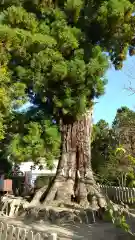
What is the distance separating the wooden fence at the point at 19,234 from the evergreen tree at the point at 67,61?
13.5ft

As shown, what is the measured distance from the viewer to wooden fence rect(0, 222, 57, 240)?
4.01 m

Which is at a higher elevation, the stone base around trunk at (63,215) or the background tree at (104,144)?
the background tree at (104,144)

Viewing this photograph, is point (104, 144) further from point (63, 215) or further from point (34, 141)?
point (63, 215)

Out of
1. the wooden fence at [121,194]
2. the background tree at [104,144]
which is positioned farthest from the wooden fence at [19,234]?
the background tree at [104,144]

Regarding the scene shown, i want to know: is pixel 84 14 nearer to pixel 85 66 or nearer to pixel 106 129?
pixel 85 66

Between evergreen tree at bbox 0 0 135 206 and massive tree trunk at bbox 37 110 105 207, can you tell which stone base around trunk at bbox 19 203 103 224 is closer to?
massive tree trunk at bbox 37 110 105 207

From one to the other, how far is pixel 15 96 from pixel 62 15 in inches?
142

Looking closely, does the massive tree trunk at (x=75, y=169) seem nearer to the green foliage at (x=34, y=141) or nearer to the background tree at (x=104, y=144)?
the green foliage at (x=34, y=141)

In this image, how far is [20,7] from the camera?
932 cm

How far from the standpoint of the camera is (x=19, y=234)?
4.38m

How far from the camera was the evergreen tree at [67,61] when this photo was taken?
8.95 m

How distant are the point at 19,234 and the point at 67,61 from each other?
241 inches

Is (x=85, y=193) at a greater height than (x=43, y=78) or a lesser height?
lesser

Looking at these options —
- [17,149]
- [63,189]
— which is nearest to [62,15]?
[17,149]
